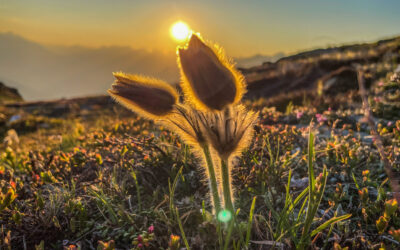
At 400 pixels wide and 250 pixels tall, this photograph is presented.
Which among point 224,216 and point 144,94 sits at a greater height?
point 144,94

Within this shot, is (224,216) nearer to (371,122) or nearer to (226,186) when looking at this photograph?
(226,186)

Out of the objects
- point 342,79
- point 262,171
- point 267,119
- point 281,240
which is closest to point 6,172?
point 262,171

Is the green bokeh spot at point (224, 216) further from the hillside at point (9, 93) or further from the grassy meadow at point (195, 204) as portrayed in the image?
the hillside at point (9, 93)

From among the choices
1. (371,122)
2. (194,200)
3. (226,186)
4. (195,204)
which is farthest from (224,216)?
(371,122)

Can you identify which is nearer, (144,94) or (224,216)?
(144,94)

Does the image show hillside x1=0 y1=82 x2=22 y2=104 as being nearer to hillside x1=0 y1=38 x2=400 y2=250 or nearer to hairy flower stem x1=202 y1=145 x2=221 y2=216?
hillside x1=0 y1=38 x2=400 y2=250

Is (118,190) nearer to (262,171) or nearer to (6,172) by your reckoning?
(262,171)
